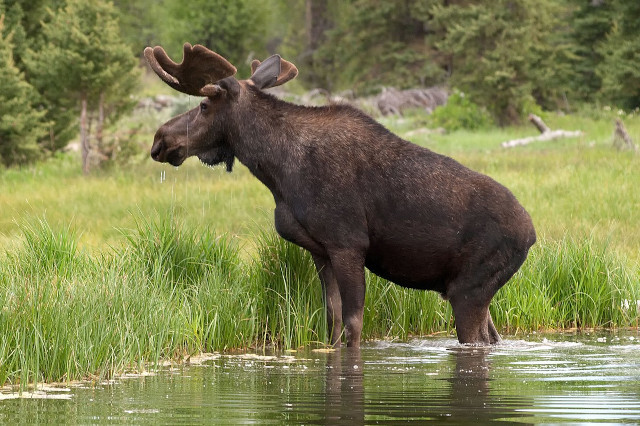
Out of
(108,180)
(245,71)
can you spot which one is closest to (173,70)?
(108,180)

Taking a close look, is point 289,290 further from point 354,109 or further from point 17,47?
point 17,47

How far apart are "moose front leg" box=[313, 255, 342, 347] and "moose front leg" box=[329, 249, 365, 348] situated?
34 cm

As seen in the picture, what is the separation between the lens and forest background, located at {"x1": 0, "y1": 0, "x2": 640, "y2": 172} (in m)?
26.4

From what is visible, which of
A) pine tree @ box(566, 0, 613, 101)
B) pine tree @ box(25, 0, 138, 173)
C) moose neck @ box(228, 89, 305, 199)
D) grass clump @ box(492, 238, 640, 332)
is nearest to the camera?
moose neck @ box(228, 89, 305, 199)

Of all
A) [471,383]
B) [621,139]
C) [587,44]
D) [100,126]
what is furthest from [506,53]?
[471,383]

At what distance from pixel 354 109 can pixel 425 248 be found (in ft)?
5.23

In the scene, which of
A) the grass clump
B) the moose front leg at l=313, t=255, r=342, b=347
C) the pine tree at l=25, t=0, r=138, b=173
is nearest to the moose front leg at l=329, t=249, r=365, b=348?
the moose front leg at l=313, t=255, r=342, b=347

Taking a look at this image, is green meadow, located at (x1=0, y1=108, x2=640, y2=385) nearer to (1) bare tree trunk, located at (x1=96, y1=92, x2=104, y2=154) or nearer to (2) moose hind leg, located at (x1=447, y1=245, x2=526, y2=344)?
(2) moose hind leg, located at (x1=447, y1=245, x2=526, y2=344)

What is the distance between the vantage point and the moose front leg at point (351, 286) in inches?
366

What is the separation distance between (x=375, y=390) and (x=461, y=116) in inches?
1490

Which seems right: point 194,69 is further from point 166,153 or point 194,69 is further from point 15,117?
point 15,117

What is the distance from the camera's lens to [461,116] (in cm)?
4438

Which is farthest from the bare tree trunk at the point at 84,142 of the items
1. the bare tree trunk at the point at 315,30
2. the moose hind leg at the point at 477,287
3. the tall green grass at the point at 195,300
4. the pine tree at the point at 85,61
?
the bare tree trunk at the point at 315,30

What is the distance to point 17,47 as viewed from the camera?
93.8 ft
